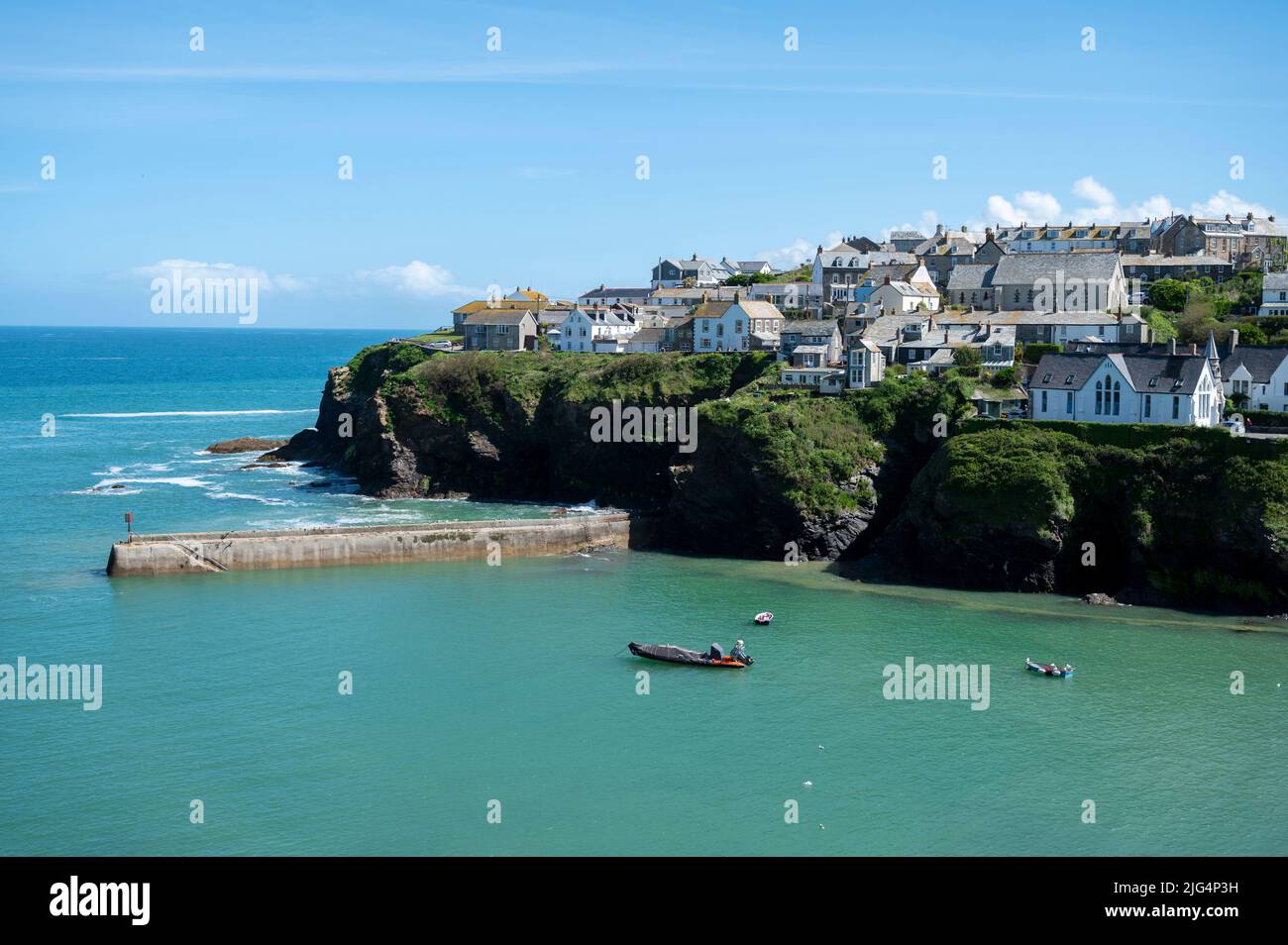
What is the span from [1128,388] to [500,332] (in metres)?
63.0

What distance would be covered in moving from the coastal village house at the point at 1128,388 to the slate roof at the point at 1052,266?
22097 millimetres

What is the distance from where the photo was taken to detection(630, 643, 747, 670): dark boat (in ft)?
162

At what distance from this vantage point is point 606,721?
43125 mm

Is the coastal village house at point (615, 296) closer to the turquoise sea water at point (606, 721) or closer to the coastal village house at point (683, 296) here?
the coastal village house at point (683, 296)

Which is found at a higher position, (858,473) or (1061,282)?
(1061,282)

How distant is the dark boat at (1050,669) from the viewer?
47.8 m

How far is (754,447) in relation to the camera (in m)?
71.6

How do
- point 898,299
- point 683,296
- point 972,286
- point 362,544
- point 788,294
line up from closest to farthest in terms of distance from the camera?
point 362,544
point 898,299
point 972,286
point 788,294
point 683,296

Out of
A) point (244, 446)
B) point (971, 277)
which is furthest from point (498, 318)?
point (971, 277)

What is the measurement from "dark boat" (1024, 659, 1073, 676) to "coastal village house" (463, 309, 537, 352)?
73.0 metres

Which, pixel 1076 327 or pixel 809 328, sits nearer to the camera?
pixel 1076 327

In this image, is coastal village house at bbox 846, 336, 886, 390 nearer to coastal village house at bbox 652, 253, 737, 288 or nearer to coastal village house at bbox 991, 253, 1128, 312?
coastal village house at bbox 991, 253, 1128, 312

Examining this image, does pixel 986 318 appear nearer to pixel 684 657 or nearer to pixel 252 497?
pixel 684 657

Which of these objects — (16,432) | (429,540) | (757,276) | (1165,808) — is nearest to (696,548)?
(429,540)
